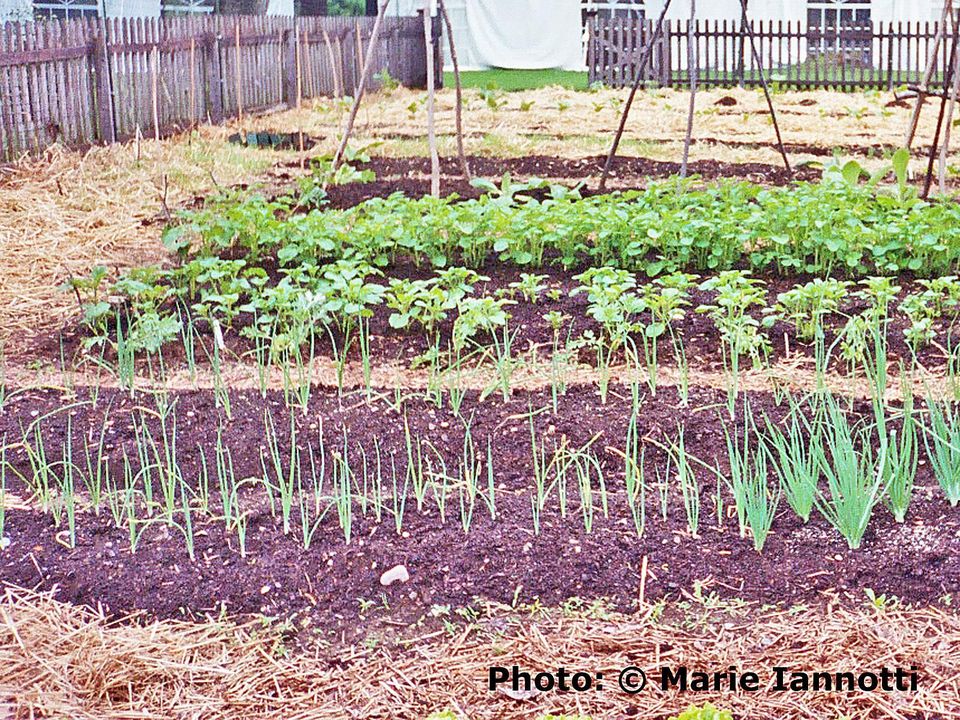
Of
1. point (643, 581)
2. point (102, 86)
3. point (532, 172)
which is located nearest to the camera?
point (643, 581)

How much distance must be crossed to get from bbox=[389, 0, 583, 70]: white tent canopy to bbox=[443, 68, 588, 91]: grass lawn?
0.62 ft

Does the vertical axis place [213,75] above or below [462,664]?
above

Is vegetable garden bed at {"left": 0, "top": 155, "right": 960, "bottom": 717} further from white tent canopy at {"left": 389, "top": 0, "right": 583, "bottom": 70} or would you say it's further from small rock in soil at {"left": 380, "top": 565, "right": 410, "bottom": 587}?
white tent canopy at {"left": 389, "top": 0, "right": 583, "bottom": 70}

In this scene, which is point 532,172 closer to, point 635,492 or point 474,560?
point 635,492

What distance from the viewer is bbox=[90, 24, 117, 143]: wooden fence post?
10992 millimetres

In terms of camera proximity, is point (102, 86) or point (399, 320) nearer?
point (399, 320)

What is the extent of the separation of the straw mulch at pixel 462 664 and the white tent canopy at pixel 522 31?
19973mm

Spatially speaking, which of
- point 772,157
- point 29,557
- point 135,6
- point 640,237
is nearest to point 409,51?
point 135,6

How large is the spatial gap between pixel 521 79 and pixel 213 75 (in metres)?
8.34

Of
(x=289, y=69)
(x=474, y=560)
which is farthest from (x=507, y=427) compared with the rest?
(x=289, y=69)

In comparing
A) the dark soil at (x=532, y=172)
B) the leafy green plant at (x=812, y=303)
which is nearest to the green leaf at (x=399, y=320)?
the leafy green plant at (x=812, y=303)

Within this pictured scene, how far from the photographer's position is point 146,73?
1188cm

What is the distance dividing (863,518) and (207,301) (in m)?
3.27

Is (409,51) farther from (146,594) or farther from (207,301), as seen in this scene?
(146,594)
